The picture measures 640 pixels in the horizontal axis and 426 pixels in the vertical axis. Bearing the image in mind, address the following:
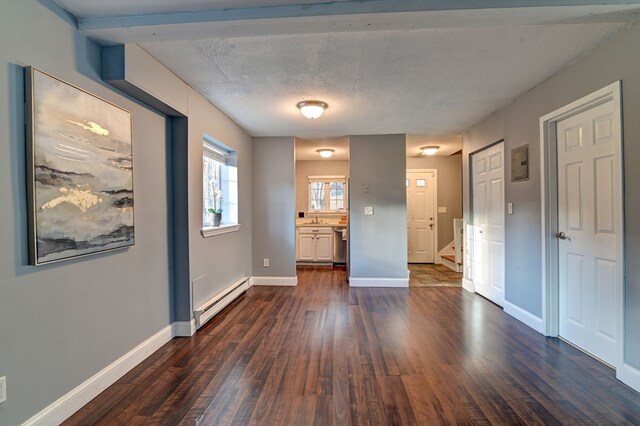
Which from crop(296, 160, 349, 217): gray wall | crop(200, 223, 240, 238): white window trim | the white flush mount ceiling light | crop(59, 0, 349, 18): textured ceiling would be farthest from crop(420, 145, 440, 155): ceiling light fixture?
crop(59, 0, 349, 18): textured ceiling

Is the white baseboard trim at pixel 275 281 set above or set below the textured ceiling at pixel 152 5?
below

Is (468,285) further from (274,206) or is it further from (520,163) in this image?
(274,206)

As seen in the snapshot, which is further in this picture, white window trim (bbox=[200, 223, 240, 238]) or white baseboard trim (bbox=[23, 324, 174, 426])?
white window trim (bbox=[200, 223, 240, 238])

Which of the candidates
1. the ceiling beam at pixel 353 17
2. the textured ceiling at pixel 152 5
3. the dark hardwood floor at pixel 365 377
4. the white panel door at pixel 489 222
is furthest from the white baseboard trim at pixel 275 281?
the textured ceiling at pixel 152 5

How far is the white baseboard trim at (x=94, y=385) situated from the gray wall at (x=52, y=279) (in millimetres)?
39

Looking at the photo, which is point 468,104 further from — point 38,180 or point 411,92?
point 38,180

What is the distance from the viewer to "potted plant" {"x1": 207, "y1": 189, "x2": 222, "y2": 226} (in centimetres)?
365

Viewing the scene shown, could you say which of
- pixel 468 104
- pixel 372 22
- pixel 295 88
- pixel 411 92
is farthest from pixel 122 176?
pixel 468 104

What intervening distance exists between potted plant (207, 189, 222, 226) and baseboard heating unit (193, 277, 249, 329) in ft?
2.82

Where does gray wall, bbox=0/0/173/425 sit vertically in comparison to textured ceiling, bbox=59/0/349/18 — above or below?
below

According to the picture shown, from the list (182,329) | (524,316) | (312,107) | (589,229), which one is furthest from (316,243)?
(589,229)

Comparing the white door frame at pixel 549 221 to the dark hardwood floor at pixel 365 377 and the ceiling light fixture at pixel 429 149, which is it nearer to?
the dark hardwood floor at pixel 365 377

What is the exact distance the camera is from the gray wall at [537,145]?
1958mm

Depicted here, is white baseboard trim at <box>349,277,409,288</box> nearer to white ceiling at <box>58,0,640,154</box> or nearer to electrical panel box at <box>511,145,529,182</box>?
electrical panel box at <box>511,145,529,182</box>
